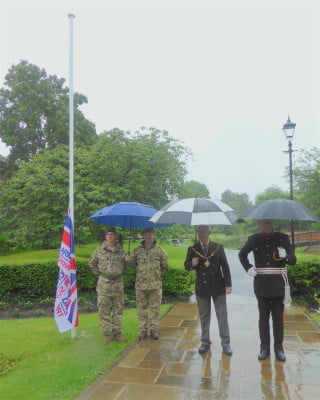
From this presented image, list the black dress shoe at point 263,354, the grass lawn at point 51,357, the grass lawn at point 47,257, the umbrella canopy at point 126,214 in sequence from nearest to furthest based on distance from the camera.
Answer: the grass lawn at point 51,357
the black dress shoe at point 263,354
the umbrella canopy at point 126,214
the grass lawn at point 47,257

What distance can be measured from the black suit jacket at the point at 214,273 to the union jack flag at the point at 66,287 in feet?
6.58

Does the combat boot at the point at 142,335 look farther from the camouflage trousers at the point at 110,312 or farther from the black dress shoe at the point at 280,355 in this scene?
the black dress shoe at the point at 280,355

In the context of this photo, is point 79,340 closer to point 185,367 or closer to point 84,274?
point 185,367

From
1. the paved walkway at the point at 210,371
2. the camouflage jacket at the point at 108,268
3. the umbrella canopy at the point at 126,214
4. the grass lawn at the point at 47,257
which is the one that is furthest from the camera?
the grass lawn at the point at 47,257

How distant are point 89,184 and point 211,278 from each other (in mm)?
6673

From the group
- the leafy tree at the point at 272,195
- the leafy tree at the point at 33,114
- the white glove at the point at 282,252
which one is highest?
the leafy tree at the point at 33,114

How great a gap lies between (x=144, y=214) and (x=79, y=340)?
7.49 feet

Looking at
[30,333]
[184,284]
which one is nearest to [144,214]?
Answer: [30,333]

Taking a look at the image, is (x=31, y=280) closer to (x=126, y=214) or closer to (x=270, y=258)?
(x=126, y=214)

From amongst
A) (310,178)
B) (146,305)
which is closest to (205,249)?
(146,305)

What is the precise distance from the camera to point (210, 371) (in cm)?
423

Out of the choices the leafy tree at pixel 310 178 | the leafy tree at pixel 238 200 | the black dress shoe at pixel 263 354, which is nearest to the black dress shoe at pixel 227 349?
the black dress shoe at pixel 263 354

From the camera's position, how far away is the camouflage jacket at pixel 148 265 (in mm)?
5430

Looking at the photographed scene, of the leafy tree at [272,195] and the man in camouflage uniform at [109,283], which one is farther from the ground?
the leafy tree at [272,195]
